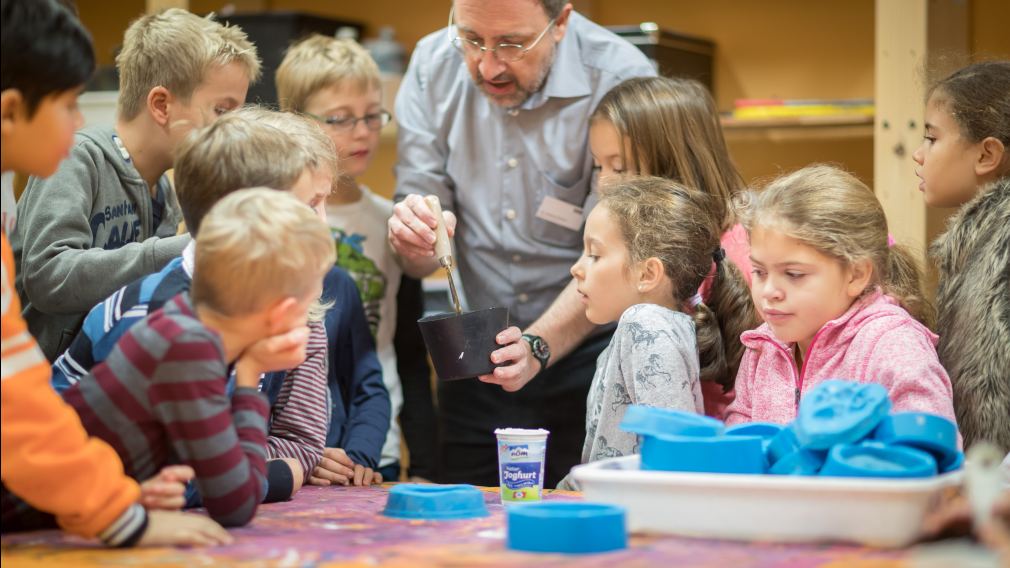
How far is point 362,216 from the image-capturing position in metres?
2.64

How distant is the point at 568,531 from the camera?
3.88 feet

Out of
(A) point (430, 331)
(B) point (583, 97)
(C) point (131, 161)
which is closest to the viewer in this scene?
(A) point (430, 331)

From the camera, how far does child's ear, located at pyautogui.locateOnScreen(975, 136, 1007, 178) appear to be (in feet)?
6.34

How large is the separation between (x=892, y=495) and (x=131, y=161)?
1436 millimetres

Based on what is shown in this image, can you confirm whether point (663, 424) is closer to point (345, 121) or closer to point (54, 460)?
Answer: point (54, 460)

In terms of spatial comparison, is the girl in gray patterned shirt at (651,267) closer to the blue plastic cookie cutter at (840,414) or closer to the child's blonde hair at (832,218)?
the child's blonde hair at (832,218)

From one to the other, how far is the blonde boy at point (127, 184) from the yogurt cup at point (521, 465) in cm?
62

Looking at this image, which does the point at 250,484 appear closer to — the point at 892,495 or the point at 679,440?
the point at 679,440

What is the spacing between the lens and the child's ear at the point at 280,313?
1.38m

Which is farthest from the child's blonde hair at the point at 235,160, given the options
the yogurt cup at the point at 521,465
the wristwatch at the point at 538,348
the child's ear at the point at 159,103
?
the wristwatch at the point at 538,348

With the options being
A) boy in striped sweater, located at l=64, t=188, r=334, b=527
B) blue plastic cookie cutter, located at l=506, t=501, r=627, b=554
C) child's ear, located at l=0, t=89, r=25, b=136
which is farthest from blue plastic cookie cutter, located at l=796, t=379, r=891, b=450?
child's ear, located at l=0, t=89, r=25, b=136

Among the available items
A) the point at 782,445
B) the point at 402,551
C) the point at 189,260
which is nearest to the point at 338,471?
the point at 189,260

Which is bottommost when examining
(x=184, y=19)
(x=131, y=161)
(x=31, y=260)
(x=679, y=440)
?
(x=679, y=440)

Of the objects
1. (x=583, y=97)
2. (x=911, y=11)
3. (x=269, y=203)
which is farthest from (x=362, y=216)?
(x=911, y=11)
